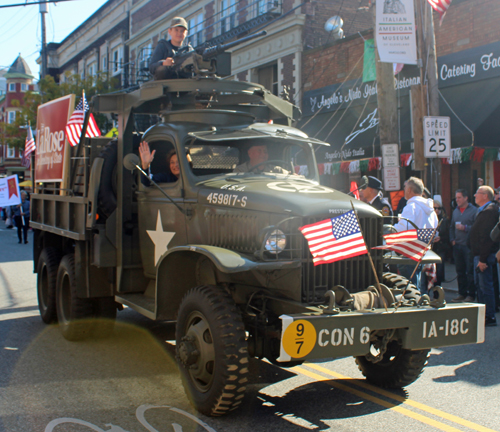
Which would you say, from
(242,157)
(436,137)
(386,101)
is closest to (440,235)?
(436,137)

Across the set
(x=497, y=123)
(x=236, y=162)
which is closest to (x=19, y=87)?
(x=497, y=123)

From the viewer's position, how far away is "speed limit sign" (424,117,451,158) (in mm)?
11062

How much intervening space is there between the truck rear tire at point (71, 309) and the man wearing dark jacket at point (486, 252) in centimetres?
519

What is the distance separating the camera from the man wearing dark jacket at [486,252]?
8008mm

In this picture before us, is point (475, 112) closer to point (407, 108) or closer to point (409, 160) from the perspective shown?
point (409, 160)

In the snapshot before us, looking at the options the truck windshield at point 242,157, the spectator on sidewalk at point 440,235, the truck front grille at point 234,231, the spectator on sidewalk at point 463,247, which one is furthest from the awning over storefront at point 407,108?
the truck front grille at point 234,231

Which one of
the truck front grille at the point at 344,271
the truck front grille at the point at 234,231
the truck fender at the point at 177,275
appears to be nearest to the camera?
the truck front grille at the point at 344,271

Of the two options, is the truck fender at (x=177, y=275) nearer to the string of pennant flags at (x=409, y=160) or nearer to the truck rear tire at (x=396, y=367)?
the truck rear tire at (x=396, y=367)

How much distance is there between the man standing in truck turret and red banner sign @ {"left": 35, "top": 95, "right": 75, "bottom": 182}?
1237 mm

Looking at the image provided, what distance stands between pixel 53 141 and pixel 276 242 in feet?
15.4

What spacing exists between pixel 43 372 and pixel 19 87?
68.7 metres

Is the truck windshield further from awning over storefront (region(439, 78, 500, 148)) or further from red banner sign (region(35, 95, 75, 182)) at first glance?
awning over storefront (region(439, 78, 500, 148))

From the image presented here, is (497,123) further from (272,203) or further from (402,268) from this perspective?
(272,203)

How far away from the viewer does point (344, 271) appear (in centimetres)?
466
